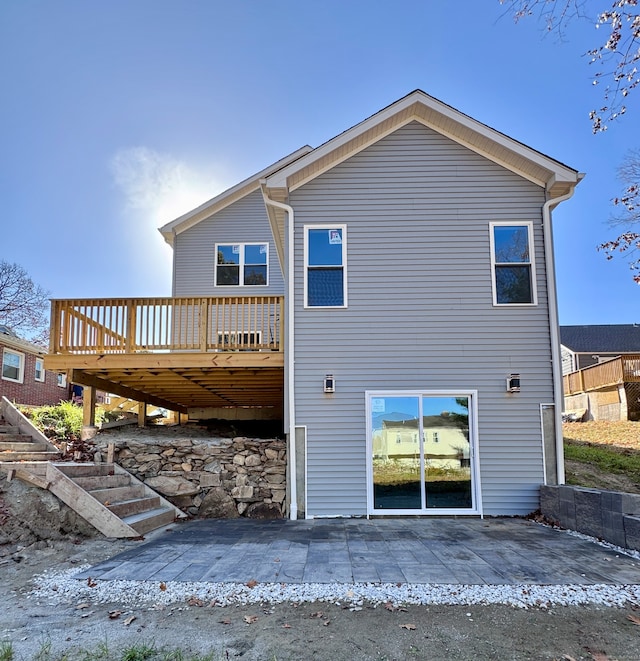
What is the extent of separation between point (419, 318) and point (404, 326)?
27cm

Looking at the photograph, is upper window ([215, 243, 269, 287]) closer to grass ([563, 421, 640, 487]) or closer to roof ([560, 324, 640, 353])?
grass ([563, 421, 640, 487])

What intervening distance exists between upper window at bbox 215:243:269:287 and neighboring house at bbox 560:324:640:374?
21.4 meters

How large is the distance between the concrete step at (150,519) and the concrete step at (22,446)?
250 centimetres

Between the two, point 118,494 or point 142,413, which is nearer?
point 118,494

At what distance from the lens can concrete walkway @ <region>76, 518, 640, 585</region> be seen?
13.7ft

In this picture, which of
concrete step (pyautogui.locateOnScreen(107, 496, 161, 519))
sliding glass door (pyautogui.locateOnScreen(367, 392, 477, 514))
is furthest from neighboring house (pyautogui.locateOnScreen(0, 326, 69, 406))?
sliding glass door (pyautogui.locateOnScreen(367, 392, 477, 514))

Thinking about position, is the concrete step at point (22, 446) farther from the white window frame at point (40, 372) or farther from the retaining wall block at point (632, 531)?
the white window frame at point (40, 372)

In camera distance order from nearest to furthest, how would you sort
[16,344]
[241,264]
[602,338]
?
1. [241,264]
2. [16,344]
3. [602,338]

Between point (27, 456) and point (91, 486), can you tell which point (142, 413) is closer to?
point (27, 456)

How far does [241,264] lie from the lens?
12.2 metres

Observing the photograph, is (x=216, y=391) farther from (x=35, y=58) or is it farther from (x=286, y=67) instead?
(x=35, y=58)

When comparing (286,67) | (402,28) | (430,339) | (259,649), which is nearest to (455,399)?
(430,339)

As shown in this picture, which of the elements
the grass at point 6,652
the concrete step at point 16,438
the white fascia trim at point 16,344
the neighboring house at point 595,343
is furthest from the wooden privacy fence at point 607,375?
the white fascia trim at point 16,344

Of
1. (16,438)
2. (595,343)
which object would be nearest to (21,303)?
(16,438)
